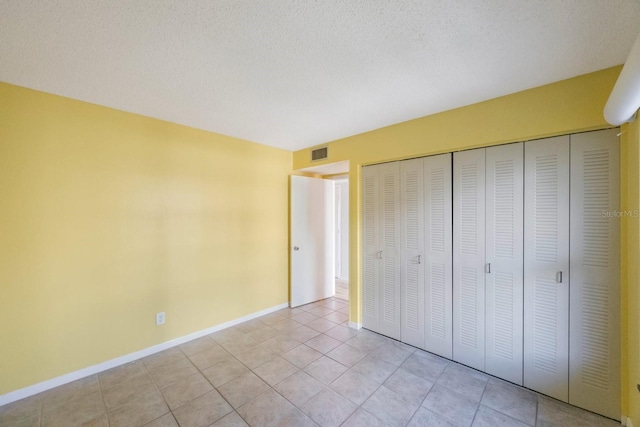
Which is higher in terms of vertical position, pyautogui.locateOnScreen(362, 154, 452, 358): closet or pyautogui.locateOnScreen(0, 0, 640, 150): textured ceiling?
pyautogui.locateOnScreen(0, 0, 640, 150): textured ceiling

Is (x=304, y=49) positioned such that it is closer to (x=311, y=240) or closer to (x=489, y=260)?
(x=489, y=260)

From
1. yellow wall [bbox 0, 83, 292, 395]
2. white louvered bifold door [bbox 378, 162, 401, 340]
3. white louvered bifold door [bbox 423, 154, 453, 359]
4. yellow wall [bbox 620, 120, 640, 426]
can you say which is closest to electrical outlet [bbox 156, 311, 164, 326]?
yellow wall [bbox 0, 83, 292, 395]

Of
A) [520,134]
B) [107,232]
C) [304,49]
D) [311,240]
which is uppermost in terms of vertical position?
[304,49]

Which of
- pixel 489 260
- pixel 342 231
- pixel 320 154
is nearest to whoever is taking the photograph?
pixel 489 260

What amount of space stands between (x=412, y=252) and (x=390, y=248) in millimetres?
257

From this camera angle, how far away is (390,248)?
2.87 meters

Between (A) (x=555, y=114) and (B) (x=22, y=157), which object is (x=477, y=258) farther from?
(B) (x=22, y=157)

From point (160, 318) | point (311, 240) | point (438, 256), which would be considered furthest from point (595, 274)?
point (160, 318)

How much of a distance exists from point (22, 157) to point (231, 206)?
1.79m

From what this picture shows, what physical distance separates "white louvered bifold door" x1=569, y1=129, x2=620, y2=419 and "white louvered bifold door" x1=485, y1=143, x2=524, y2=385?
311 millimetres

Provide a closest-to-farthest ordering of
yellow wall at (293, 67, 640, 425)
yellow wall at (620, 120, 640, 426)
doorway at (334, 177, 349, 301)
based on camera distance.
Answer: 1. yellow wall at (620, 120, 640, 426)
2. yellow wall at (293, 67, 640, 425)
3. doorway at (334, 177, 349, 301)

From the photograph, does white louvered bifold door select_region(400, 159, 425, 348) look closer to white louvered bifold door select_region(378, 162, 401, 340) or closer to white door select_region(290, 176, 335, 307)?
white louvered bifold door select_region(378, 162, 401, 340)

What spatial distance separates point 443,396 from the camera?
1955 millimetres

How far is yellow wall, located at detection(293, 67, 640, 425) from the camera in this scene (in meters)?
1.62
